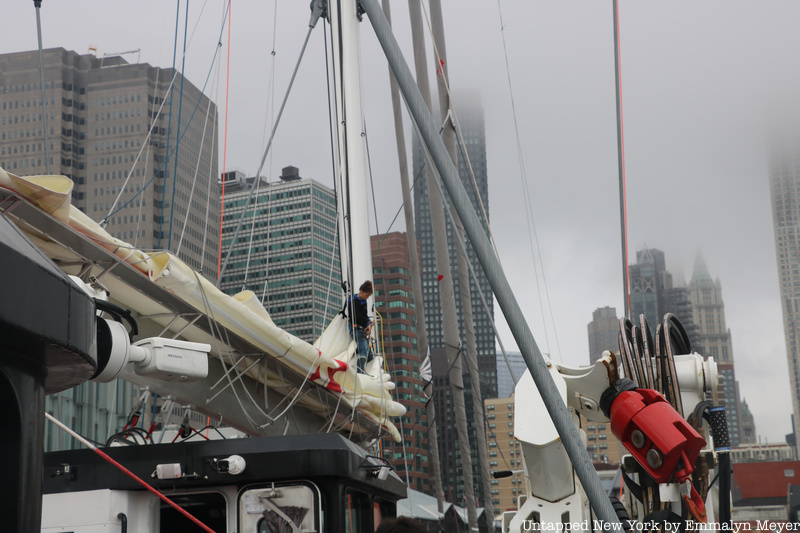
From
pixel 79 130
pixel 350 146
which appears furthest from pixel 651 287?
pixel 350 146

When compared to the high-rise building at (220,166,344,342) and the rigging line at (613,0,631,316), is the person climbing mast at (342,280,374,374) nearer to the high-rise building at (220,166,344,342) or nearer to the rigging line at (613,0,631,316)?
the rigging line at (613,0,631,316)

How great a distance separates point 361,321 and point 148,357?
19.2 ft

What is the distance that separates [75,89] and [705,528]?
69.7 metres

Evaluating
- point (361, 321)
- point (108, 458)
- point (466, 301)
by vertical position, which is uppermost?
point (466, 301)

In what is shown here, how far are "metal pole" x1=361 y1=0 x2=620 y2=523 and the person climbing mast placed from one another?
6114mm

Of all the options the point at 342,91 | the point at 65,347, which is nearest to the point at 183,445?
the point at 65,347

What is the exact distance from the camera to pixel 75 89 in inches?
2704

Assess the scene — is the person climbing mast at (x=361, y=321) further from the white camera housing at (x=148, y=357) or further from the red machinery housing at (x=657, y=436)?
the red machinery housing at (x=657, y=436)

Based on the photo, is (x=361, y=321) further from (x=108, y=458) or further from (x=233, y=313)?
(x=108, y=458)

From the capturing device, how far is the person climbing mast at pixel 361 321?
35.6ft

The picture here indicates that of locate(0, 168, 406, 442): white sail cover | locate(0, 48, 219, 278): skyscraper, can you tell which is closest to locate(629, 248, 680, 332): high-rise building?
locate(0, 48, 219, 278): skyscraper

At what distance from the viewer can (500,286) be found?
4.51 m

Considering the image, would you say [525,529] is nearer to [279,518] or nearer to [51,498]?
[279,518]

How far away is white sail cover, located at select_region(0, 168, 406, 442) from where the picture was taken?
19.5 feet
